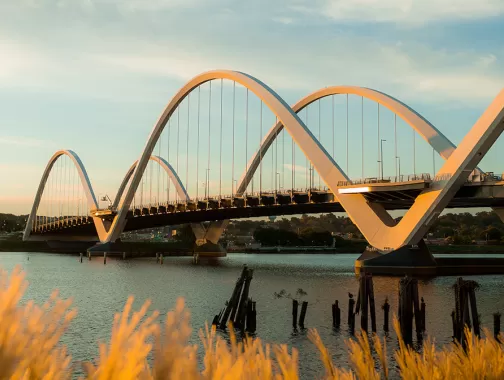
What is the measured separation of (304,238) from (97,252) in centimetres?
9593

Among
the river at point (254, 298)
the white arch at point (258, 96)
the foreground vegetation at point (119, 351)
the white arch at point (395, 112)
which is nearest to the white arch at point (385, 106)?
the white arch at point (395, 112)

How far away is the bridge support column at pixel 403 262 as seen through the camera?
176 ft

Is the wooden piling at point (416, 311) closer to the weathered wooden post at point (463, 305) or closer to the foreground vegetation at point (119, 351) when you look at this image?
the weathered wooden post at point (463, 305)

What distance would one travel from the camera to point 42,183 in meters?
143

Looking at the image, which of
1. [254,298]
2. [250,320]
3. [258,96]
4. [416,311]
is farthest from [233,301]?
[258,96]

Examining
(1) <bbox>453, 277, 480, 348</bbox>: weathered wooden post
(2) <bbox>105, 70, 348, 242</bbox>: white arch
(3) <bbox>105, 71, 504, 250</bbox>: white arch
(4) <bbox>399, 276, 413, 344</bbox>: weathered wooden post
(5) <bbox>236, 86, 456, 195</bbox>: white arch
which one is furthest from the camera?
(2) <bbox>105, 70, 348, 242</bbox>: white arch

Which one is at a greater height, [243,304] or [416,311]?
[243,304]

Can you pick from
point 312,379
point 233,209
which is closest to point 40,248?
point 233,209

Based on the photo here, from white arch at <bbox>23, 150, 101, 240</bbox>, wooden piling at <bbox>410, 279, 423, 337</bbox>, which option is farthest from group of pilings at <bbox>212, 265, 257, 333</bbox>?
white arch at <bbox>23, 150, 101, 240</bbox>

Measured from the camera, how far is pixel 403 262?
2135 inches

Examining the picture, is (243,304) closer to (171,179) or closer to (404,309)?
(404,309)

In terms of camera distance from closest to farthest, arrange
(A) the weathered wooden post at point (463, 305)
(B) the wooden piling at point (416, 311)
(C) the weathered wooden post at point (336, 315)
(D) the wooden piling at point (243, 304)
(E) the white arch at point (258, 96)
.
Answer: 1. (A) the weathered wooden post at point (463, 305)
2. (B) the wooden piling at point (416, 311)
3. (D) the wooden piling at point (243, 304)
4. (C) the weathered wooden post at point (336, 315)
5. (E) the white arch at point (258, 96)

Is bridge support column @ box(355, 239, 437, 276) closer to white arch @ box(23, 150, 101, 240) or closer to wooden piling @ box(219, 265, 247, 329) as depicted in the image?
wooden piling @ box(219, 265, 247, 329)

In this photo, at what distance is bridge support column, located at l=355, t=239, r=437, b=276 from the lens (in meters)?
53.8
